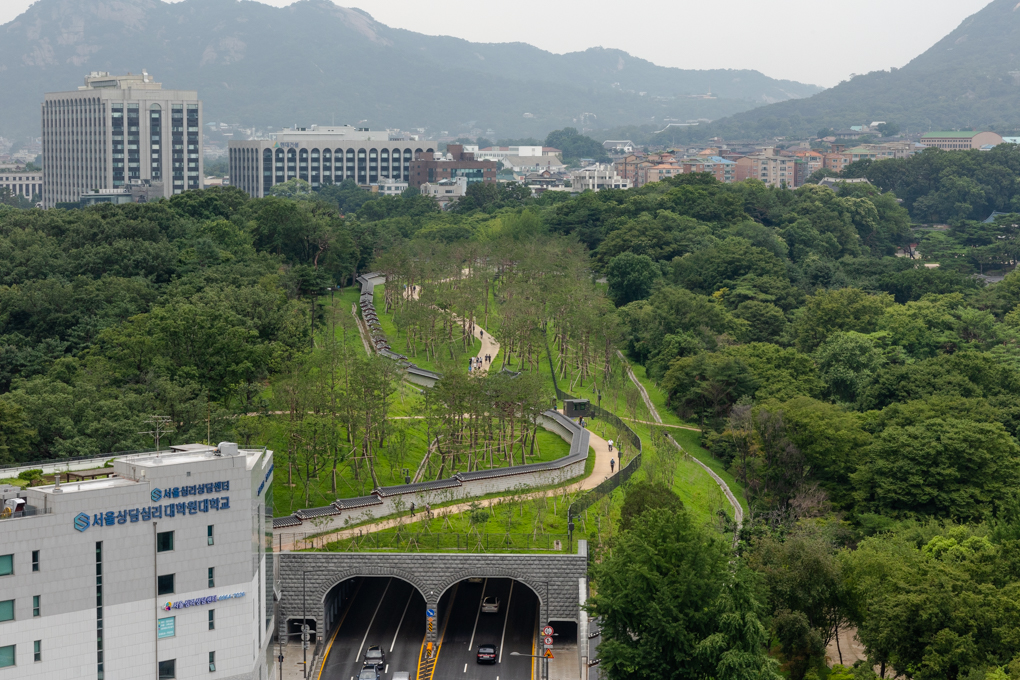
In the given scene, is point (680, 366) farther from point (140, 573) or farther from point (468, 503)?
point (140, 573)

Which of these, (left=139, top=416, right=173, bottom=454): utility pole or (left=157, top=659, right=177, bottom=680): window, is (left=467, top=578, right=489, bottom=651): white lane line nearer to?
(left=157, top=659, right=177, bottom=680): window

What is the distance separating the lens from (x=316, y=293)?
95.8 m

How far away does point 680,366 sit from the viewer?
81438 mm

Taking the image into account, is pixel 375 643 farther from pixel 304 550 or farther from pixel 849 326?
pixel 849 326

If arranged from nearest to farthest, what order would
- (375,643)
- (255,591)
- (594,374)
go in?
(255,591)
(375,643)
(594,374)

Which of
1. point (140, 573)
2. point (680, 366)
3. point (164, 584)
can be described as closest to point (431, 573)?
point (164, 584)

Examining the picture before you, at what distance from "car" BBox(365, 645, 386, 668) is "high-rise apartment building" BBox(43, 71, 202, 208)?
14415 centimetres

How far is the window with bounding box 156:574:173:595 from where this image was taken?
40.0 metres

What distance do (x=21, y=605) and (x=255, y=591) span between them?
8.30 m

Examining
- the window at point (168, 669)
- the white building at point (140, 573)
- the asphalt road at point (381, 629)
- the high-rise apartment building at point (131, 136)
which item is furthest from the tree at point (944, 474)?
the high-rise apartment building at point (131, 136)

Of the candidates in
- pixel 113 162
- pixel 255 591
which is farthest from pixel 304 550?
pixel 113 162

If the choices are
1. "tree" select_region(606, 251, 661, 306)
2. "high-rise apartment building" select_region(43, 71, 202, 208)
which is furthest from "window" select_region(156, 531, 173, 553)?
"high-rise apartment building" select_region(43, 71, 202, 208)

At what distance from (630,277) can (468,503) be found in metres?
48.5

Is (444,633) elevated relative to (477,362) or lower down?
lower down
